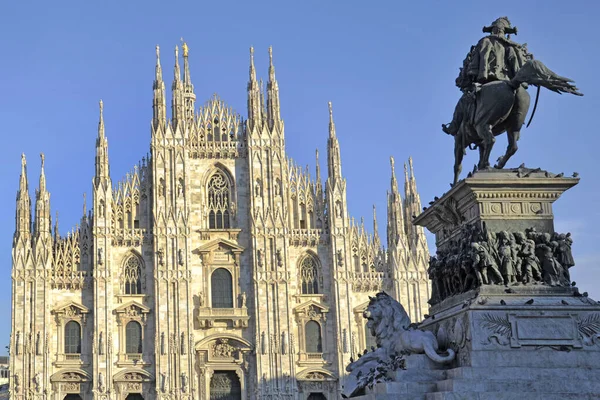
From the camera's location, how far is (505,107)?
37.0 feet

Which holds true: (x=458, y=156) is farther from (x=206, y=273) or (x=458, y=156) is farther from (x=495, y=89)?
(x=206, y=273)

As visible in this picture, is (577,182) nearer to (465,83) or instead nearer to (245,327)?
(465,83)

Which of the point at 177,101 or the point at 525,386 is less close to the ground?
the point at 177,101

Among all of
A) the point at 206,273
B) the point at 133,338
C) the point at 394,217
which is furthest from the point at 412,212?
the point at 133,338

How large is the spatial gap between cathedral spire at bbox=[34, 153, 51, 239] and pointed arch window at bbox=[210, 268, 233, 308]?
8.48 meters

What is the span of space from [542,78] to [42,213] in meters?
36.6

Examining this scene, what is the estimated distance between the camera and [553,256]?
10.6m

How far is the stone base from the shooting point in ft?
31.7

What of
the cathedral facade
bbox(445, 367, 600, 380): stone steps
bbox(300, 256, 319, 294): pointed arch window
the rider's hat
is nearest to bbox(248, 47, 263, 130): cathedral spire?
the cathedral facade

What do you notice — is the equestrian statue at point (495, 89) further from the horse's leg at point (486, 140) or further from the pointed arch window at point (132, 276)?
the pointed arch window at point (132, 276)

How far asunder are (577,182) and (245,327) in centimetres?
3378

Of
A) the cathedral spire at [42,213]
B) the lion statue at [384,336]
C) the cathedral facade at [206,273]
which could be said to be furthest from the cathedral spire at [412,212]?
the lion statue at [384,336]

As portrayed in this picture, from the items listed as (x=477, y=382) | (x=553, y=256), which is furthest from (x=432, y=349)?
(x=553, y=256)

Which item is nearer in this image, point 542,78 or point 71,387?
point 542,78
